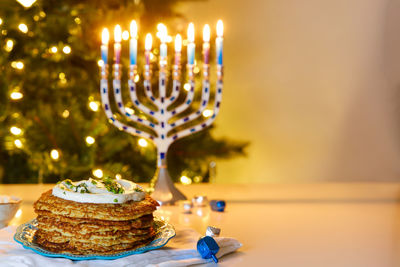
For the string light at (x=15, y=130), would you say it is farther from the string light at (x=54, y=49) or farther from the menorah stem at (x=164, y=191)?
the menorah stem at (x=164, y=191)

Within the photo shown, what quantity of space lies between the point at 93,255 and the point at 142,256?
0.27 ft

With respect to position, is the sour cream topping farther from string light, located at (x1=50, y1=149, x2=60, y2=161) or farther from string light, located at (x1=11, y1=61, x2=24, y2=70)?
string light, located at (x1=11, y1=61, x2=24, y2=70)

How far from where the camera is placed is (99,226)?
887 mm

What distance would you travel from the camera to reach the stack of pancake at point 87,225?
887 mm

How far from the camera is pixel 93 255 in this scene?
0.89 m

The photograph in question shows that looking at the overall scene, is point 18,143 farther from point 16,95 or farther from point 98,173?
point 98,173

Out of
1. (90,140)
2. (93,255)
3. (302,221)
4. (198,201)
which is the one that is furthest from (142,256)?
(90,140)

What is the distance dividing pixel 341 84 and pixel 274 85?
386mm

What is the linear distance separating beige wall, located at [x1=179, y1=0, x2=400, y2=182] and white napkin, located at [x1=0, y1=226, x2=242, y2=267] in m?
2.28

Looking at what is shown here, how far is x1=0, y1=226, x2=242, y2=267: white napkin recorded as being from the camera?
0.87 m

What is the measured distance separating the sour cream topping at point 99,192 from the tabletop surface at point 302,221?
20 cm

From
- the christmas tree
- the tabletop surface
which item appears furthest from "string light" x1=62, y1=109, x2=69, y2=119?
the tabletop surface

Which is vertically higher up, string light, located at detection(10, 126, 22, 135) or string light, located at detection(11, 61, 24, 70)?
string light, located at detection(11, 61, 24, 70)

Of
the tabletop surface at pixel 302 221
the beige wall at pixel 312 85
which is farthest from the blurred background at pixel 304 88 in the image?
the tabletop surface at pixel 302 221
